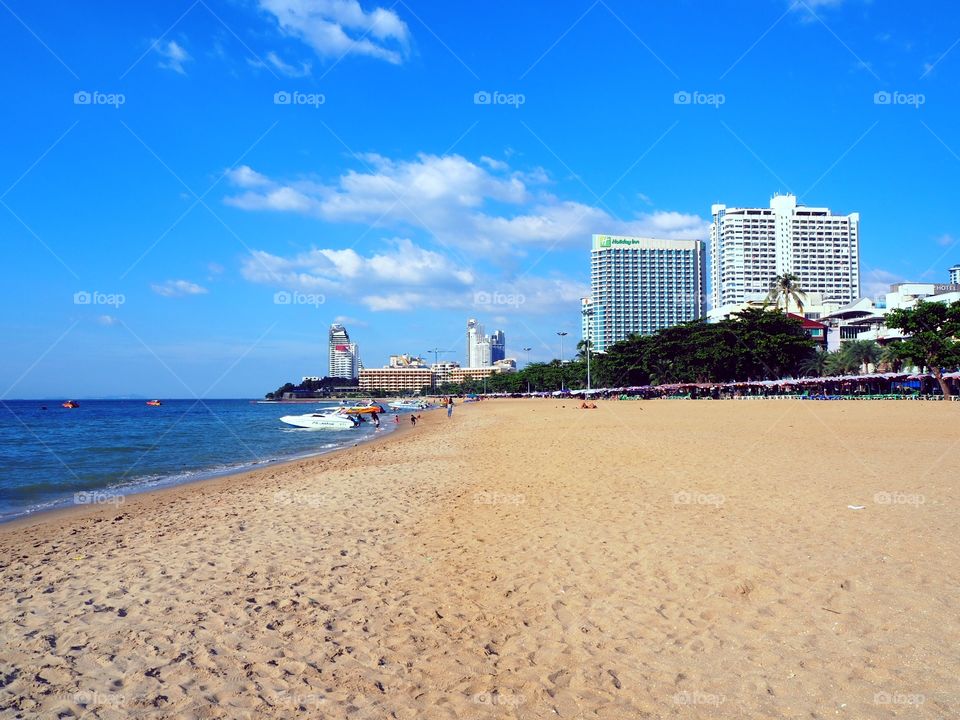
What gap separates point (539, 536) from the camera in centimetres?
868

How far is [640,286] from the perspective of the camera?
158 m

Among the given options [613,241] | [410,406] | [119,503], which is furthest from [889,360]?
[613,241]

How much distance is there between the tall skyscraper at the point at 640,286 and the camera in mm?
157500

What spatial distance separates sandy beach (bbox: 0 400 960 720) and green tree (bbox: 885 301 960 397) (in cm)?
3991

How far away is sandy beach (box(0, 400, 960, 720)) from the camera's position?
4363 millimetres

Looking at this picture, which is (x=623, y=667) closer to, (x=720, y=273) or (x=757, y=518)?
(x=757, y=518)

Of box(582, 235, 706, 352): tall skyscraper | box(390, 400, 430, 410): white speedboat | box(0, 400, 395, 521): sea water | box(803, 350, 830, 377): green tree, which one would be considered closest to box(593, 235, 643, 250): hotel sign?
box(582, 235, 706, 352): tall skyscraper

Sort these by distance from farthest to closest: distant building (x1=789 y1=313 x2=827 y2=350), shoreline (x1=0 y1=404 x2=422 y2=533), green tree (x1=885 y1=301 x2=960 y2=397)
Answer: distant building (x1=789 y1=313 x2=827 y2=350) → green tree (x1=885 y1=301 x2=960 y2=397) → shoreline (x1=0 y1=404 x2=422 y2=533)

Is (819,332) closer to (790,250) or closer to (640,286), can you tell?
(640,286)

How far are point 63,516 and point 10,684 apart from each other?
32.3 ft

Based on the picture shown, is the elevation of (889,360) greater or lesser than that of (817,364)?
greater

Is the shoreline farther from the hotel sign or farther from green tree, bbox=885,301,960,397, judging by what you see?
the hotel sign

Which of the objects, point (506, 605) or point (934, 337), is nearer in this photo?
point (506, 605)

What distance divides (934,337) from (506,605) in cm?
5047
